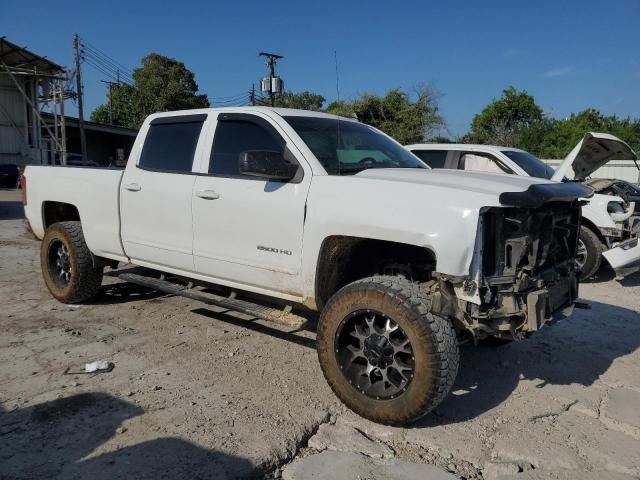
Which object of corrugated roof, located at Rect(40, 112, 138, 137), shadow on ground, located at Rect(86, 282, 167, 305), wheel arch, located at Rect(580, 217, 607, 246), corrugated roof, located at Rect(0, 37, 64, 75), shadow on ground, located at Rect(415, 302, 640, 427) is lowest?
shadow on ground, located at Rect(415, 302, 640, 427)

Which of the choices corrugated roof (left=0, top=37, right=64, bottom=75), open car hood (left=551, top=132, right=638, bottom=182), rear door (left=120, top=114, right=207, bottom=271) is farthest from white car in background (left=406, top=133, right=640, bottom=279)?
corrugated roof (left=0, top=37, right=64, bottom=75)

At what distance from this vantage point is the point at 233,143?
14.5ft

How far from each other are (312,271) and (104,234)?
259cm

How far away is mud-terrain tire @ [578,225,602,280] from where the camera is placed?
755cm

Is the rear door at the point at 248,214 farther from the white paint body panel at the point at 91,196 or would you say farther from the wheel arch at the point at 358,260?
the white paint body panel at the point at 91,196

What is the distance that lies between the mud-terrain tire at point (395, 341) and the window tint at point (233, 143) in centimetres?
143

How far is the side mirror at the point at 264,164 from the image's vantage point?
3.70 m

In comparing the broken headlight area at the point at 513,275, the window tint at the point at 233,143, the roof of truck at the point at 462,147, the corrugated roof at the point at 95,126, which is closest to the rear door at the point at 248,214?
the window tint at the point at 233,143

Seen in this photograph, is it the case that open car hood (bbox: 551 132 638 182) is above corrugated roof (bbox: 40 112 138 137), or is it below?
below

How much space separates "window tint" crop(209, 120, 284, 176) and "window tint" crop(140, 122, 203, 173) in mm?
283

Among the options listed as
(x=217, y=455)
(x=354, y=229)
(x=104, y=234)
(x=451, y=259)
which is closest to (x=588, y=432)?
(x=451, y=259)

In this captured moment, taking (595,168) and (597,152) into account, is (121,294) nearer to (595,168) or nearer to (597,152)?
(597,152)

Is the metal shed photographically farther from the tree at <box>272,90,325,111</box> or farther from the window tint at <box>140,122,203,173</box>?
the window tint at <box>140,122,203,173</box>

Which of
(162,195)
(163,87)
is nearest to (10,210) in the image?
(162,195)
